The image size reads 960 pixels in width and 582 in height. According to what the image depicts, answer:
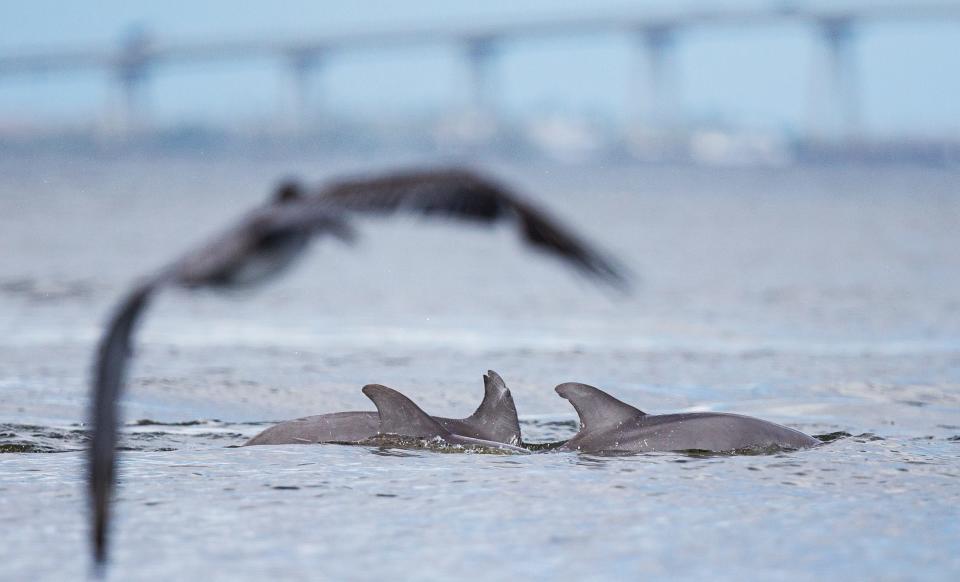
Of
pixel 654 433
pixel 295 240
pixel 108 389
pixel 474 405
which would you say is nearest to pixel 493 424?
pixel 654 433

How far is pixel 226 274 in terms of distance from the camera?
5277 millimetres

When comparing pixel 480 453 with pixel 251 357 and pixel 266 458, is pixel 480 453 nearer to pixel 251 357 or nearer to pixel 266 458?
pixel 266 458

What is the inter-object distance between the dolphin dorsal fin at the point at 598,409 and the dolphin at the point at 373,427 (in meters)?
0.45

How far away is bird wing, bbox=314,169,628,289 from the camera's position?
4.88 meters

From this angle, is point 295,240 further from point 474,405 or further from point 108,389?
point 474,405

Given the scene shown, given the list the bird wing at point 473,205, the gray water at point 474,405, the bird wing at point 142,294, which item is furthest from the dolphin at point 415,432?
the bird wing at point 473,205

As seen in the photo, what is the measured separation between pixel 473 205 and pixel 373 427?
5.30 metres

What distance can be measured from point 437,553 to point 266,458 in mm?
2630

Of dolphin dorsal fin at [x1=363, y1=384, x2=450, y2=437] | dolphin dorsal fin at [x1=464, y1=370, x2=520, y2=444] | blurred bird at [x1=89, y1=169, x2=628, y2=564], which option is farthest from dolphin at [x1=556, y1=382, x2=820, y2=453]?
blurred bird at [x1=89, y1=169, x2=628, y2=564]

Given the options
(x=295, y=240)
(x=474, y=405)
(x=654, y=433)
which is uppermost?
(x=295, y=240)

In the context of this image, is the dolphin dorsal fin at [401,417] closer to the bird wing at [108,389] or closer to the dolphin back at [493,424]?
the dolphin back at [493,424]

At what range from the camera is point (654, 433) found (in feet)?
32.9

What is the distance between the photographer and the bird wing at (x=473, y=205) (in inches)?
192

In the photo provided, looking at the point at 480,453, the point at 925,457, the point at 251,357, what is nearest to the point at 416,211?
the point at 480,453
